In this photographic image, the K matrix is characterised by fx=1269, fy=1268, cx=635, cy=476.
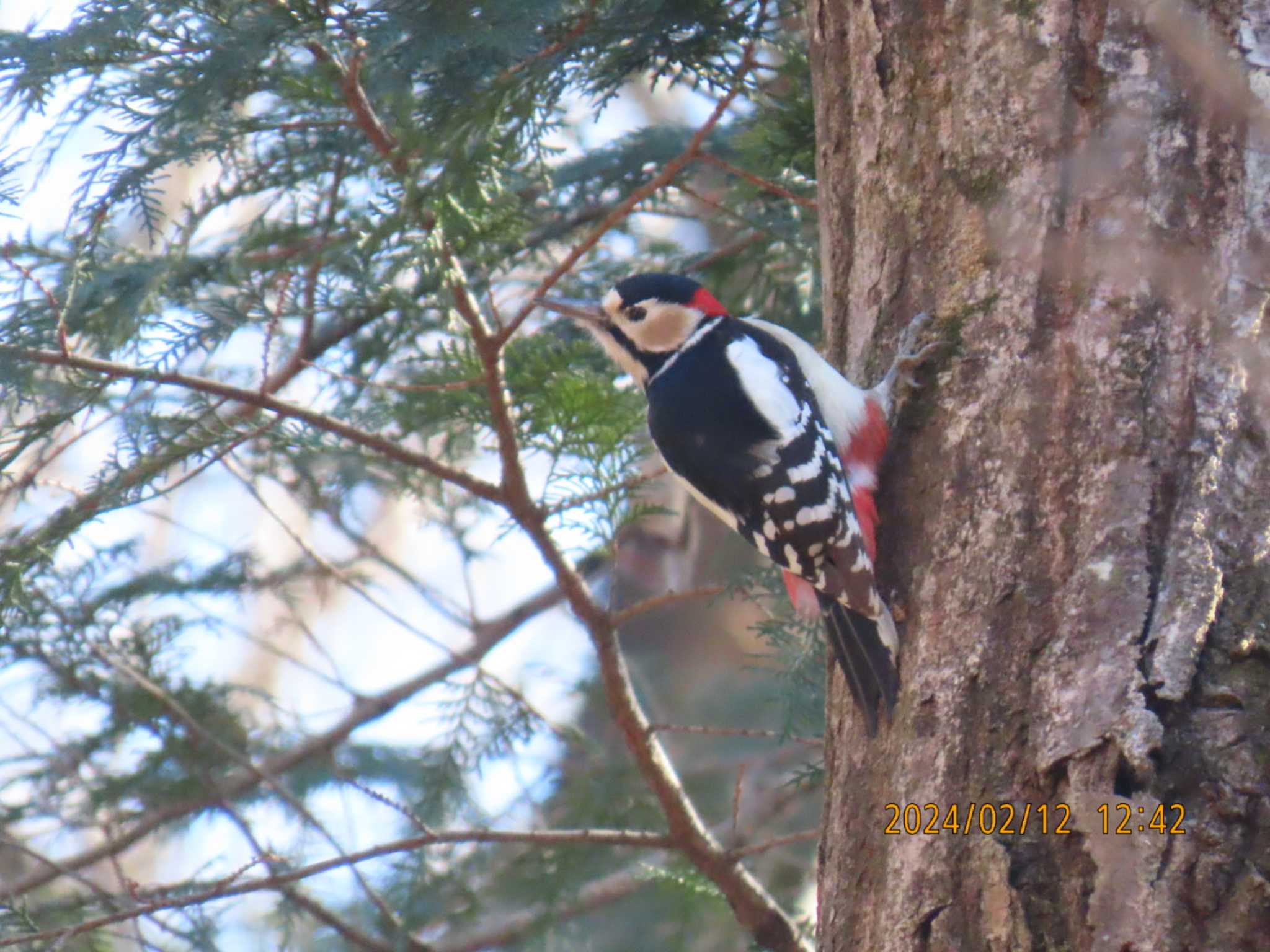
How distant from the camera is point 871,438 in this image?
2.45 m

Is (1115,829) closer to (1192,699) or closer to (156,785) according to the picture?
(1192,699)

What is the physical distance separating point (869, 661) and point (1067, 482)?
1.42ft

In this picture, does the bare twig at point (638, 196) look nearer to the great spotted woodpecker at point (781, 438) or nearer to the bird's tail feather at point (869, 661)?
the great spotted woodpecker at point (781, 438)

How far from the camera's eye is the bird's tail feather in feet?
6.84

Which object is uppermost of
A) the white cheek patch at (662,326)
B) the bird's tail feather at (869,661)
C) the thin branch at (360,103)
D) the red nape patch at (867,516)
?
the thin branch at (360,103)

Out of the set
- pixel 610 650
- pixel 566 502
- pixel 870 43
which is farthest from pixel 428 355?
pixel 870 43

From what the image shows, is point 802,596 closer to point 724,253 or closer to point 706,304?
point 706,304

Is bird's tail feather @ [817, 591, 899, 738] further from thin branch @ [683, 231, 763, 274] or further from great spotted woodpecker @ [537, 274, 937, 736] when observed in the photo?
thin branch @ [683, 231, 763, 274]

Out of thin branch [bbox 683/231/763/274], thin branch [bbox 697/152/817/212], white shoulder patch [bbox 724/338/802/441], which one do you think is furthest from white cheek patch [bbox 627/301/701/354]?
thin branch [bbox 683/231/763/274]

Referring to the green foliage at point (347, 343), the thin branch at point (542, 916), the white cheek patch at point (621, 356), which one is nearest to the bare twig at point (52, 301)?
the green foliage at point (347, 343)

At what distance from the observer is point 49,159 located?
2.45 meters

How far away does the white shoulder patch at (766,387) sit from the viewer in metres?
2.61

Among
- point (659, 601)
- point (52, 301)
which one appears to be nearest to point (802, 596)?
point (659, 601)
